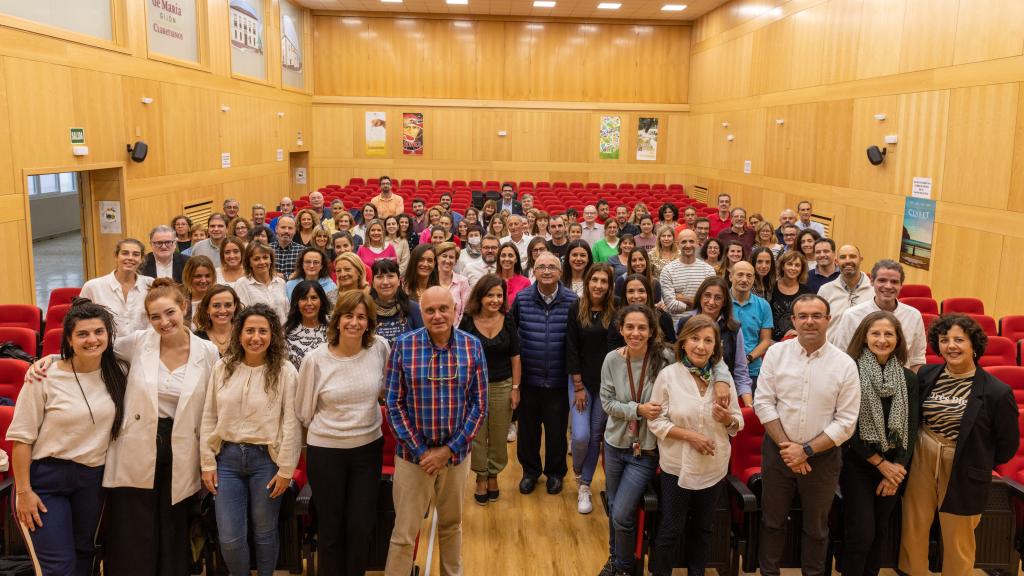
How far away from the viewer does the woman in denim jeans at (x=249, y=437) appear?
3.59 m

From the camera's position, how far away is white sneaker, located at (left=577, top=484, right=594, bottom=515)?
5176mm

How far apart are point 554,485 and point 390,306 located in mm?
1849

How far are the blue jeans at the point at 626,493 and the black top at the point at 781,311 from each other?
2.57 meters

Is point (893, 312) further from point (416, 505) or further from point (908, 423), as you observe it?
point (416, 505)

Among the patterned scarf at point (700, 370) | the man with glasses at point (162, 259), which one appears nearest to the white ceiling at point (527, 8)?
the man with glasses at point (162, 259)

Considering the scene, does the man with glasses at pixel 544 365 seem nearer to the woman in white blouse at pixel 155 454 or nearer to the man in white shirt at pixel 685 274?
the man in white shirt at pixel 685 274

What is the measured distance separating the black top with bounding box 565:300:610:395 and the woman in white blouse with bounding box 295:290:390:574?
168 cm

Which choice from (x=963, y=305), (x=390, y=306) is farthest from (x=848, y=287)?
(x=390, y=306)

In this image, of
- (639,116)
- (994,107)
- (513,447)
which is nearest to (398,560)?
(513,447)

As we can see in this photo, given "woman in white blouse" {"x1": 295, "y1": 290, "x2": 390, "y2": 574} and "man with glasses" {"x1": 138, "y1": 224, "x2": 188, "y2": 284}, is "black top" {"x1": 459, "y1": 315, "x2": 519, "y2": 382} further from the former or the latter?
"man with glasses" {"x1": 138, "y1": 224, "x2": 188, "y2": 284}

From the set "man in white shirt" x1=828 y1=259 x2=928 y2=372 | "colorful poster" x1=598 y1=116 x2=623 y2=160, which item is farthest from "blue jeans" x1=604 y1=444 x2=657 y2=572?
"colorful poster" x1=598 y1=116 x2=623 y2=160

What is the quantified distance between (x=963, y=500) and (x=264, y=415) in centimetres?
369

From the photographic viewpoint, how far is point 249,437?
11.9 feet

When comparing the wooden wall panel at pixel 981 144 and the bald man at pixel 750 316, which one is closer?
the bald man at pixel 750 316
